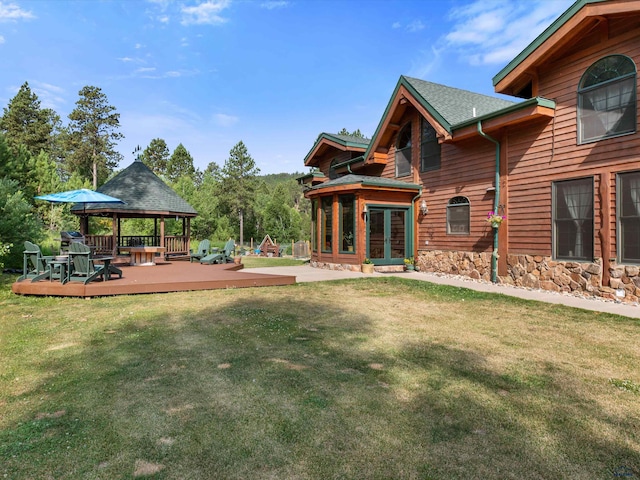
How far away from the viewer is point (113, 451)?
2.24m

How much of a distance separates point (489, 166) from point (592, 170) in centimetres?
291

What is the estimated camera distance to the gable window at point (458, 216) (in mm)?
11711

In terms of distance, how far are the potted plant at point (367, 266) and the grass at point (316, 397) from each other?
22.5ft

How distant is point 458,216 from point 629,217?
4.75 metres

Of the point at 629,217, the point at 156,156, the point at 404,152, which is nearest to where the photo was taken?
the point at 629,217

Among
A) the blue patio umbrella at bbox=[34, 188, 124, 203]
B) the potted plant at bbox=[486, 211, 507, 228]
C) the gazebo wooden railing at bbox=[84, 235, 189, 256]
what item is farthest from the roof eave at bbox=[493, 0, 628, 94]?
the gazebo wooden railing at bbox=[84, 235, 189, 256]

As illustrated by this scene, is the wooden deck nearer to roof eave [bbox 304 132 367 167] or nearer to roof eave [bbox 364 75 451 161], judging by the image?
roof eave [bbox 364 75 451 161]

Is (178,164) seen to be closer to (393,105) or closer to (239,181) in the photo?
(239,181)

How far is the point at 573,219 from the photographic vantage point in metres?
8.77

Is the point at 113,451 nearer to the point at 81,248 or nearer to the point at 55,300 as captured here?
the point at 55,300

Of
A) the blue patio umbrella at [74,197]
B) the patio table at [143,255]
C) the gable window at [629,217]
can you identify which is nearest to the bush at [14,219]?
the blue patio umbrella at [74,197]

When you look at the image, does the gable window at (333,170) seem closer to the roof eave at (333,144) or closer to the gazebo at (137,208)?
the roof eave at (333,144)

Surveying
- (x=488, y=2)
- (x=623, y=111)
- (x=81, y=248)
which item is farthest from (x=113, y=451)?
(x=488, y=2)

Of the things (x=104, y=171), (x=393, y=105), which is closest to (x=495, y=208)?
(x=393, y=105)
